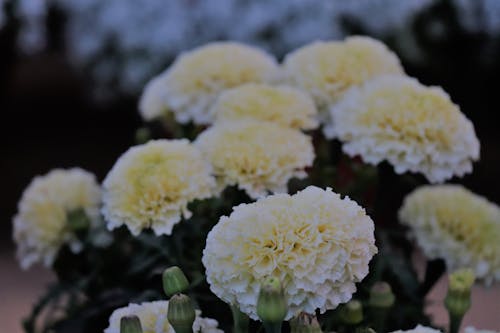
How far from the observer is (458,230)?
945 millimetres

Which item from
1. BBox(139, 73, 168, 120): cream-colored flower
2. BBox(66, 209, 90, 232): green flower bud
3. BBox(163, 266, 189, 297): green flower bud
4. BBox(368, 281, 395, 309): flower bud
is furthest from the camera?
BBox(139, 73, 168, 120): cream-colored flower

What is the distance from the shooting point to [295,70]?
101cm

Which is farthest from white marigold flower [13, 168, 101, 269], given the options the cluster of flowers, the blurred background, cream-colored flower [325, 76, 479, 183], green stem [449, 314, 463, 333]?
the blurred background

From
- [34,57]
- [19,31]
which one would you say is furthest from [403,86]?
[34,57]

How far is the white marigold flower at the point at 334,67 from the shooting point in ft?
3.22

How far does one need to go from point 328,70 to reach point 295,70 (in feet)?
0.17

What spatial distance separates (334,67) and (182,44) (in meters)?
2.19

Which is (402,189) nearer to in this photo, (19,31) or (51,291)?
(51,291)

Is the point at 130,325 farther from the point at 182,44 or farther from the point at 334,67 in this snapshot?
the point at 182,44

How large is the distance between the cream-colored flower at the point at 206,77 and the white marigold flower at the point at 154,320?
35 centimetres

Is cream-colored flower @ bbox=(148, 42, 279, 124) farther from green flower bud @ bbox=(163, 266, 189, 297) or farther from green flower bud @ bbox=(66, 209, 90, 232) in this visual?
green flower bud @ bbox=(163, 266, 189, 297)

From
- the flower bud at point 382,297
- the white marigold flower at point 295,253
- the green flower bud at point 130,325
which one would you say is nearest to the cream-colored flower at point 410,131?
the flower bud at point 382,297

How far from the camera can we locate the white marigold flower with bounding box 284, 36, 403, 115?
980mm

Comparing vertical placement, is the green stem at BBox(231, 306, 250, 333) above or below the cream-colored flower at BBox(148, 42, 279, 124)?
below
